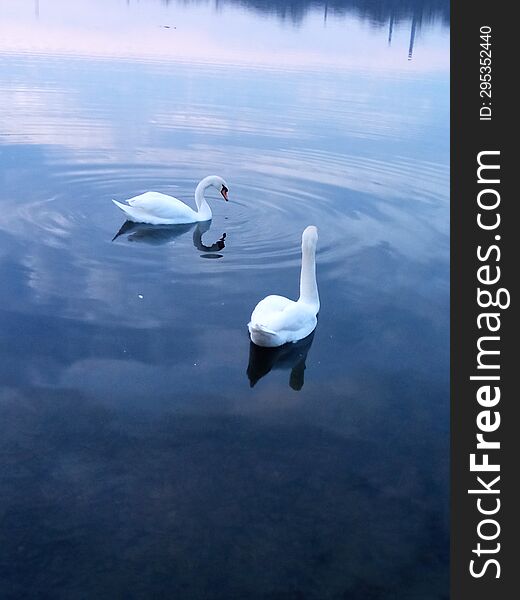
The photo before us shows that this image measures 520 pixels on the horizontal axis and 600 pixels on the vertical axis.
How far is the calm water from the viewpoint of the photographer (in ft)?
21.0

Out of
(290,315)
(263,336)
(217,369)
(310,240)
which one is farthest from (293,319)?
(310,240)

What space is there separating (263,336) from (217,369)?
69cm

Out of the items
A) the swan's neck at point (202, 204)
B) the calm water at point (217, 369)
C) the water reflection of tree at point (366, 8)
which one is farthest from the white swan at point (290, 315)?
the water reflection of tree at point (366, 8)

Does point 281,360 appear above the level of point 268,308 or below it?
below

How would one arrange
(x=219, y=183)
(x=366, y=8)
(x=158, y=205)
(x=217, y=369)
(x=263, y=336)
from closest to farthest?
(x=217, y=369)
(x=263, y=336)
(x=158, y=205)
(x=219, y=183)
(x=366, y=8)

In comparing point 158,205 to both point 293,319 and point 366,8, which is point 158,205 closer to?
point 293,319

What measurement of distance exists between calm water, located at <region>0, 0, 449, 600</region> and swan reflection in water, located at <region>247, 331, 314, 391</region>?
0.04m

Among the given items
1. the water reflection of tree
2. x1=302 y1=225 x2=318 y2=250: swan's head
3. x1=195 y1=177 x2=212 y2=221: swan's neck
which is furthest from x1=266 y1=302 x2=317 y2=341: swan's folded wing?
the water reflection of tree

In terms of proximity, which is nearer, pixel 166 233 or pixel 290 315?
pixel 290 315

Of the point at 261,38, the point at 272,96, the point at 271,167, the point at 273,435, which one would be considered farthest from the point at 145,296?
the point at 261,38

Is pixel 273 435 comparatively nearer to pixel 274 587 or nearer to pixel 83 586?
pixel 274 587

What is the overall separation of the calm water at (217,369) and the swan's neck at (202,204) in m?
0.31

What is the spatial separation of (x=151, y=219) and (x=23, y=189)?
10.1 ft

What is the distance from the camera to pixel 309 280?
10.5 metres
